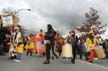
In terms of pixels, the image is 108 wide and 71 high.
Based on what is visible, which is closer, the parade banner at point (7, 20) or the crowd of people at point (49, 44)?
the crowd of people at point (49, 44)

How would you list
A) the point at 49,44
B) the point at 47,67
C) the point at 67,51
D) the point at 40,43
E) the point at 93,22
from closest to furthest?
the point at 47,67 → the point at 49,44 → the point at 67,51 → the point at 40,43 → the point at 93,22

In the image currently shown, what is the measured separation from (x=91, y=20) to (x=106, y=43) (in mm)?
52319

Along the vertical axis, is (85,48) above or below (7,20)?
below

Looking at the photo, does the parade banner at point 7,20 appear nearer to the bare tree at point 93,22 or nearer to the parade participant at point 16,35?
the parade participant at point 16,35

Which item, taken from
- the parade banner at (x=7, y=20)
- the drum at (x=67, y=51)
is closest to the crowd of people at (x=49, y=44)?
the drum at (x=67, y=51)

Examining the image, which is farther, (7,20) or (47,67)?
(7,20)

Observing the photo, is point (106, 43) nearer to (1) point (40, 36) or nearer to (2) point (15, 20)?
(1) point (40, 36)

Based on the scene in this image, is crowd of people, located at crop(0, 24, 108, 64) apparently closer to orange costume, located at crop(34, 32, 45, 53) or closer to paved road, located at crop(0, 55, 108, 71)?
orange costume, located at crop(34, 32, 45, 53)

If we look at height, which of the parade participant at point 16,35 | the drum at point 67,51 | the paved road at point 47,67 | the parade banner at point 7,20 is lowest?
the paved road at point 47,67

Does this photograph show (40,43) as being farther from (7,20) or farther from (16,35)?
(16,35)

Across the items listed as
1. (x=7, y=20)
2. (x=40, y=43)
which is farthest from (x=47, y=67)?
(x=40, y=43)

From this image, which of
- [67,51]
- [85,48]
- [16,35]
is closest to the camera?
[16,35]

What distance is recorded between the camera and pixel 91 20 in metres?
81.2

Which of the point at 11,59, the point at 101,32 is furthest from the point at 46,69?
the point at 101,32
